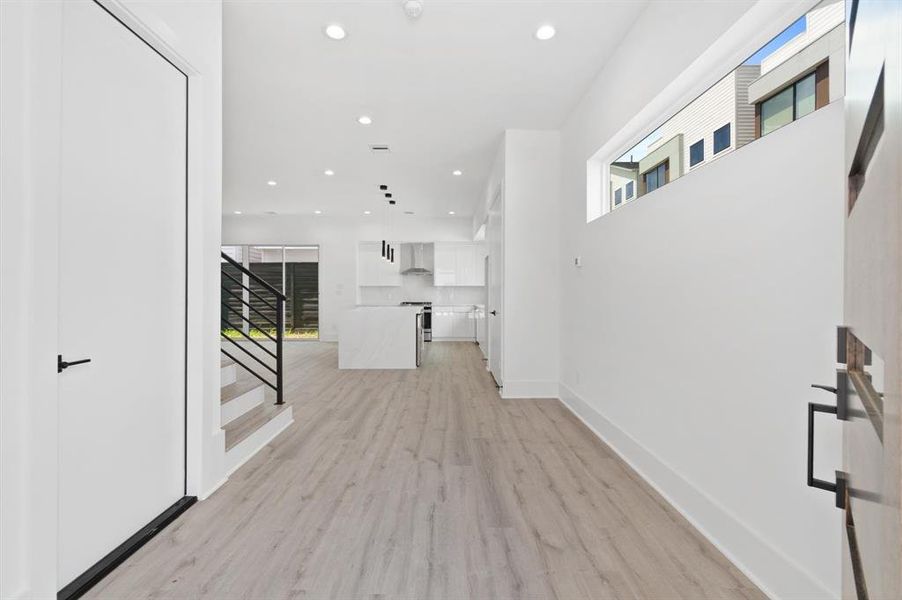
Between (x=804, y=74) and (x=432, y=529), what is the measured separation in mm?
2418

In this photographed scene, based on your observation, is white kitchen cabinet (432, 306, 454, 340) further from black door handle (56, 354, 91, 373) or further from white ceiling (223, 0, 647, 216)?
black door handle (56, 354, 91, 373)

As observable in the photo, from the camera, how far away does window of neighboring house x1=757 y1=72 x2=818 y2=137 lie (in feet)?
4.76

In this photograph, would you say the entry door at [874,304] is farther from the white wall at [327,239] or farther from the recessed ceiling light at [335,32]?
the white wall at [327,239]

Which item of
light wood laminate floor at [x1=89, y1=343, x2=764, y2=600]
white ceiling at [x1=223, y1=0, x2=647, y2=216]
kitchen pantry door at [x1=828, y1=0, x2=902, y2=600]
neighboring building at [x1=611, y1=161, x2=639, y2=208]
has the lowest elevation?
light wood laminate floor at [x1=89, y1=343, x2=764, y2=600]

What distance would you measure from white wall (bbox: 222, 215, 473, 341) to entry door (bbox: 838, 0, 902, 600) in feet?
29.3

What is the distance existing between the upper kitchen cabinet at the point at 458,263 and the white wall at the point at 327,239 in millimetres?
1060

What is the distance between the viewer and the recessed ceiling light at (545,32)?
268 centimetres

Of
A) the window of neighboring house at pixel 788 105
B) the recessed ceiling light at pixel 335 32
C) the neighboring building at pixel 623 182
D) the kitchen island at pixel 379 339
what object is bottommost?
the kitchen island at pixel 379 339

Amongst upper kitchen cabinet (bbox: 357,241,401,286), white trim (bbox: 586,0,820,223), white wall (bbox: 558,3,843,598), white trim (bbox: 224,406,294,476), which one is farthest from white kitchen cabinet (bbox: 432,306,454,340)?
white wall (bbox: 558,3,843,598)

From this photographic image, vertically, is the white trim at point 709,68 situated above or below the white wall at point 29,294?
above

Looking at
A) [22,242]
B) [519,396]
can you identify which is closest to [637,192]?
[519,396]

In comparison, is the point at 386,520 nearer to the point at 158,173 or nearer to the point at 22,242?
the point at 22,242

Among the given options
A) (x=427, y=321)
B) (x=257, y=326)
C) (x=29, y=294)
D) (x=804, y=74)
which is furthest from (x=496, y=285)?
(x=427, y=321)

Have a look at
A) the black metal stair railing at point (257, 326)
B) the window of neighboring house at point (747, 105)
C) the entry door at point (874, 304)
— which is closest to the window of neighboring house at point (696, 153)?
the window of neighboring house at point (747, 105)
